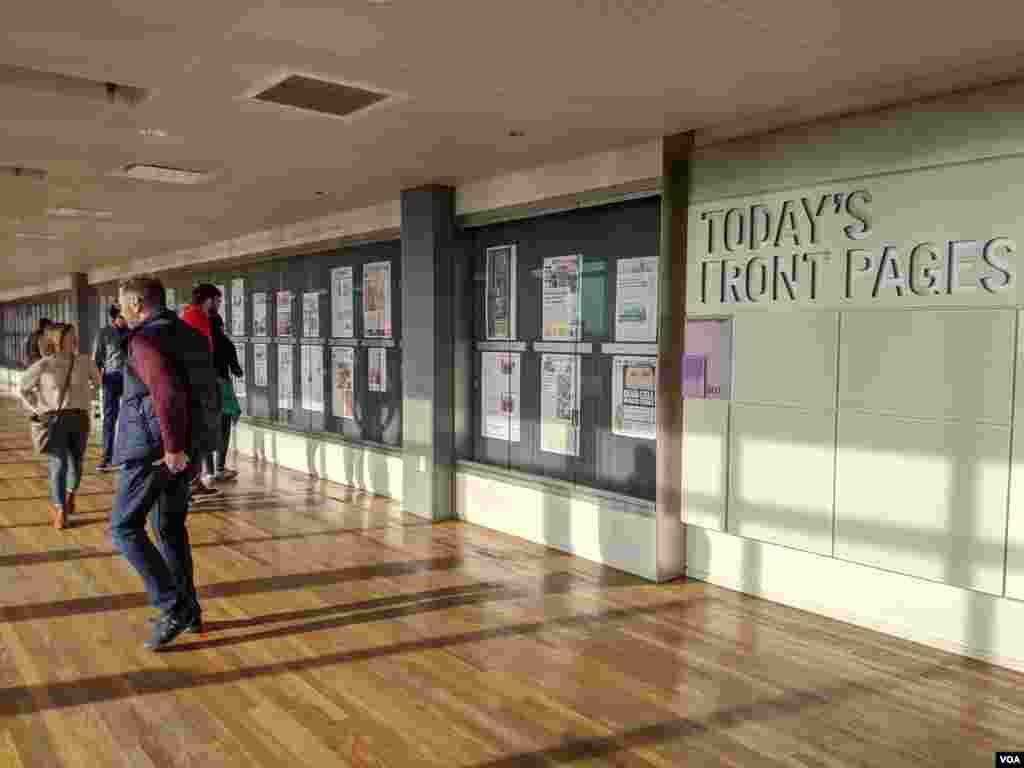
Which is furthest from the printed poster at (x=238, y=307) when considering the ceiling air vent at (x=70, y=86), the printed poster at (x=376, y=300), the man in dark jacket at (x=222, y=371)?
the ceiling air vent at (x=70, y=86)

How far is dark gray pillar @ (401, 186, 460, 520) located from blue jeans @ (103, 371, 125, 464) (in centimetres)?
364

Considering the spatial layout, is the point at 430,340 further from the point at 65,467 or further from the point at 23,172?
the point at 23,172

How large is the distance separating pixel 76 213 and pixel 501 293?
4.73 meters

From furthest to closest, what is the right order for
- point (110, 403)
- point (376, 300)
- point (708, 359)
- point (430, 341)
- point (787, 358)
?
point (110, 403) → point (376, 300) → point (430, 341) → point (708, 359) → point (787, 358)

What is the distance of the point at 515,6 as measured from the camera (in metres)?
2.92

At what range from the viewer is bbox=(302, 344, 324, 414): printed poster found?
865 cm

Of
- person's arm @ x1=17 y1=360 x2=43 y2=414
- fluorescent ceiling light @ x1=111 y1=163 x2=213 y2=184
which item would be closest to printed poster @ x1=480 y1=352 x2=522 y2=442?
fluorescent ceiling light @ x1=111 y1=163 x2=213 y2=184

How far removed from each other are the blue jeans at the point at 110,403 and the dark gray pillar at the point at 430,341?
3638 mm

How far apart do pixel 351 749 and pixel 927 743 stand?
2.16 meters

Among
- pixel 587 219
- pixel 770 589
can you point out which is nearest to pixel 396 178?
pixel 587 219

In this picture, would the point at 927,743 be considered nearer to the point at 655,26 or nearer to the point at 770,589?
the point at 770,589

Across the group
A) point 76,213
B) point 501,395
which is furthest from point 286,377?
point 501,395

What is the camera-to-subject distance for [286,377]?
9.34 meters

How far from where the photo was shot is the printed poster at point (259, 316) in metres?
9.68
